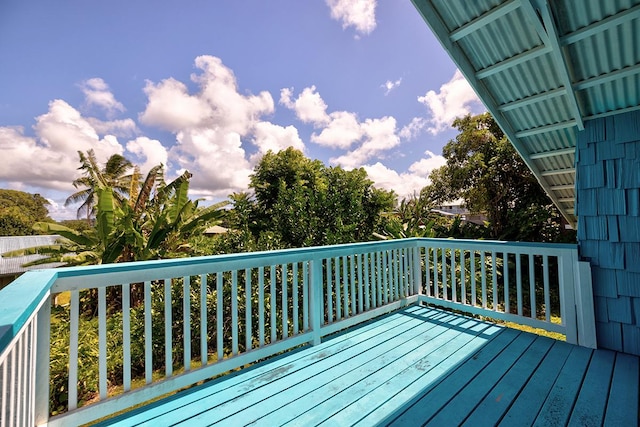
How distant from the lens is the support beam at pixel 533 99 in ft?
7.91

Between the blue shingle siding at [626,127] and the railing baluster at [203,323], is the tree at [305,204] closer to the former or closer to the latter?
the railing baluster at [203,323]

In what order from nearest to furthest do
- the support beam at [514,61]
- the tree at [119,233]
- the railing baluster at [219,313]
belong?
the railing baluster at [219,313] → the support beam at [514,61] → the tree at [119,233]

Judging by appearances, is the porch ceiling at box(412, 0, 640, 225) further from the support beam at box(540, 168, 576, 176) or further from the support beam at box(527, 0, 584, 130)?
the support beam at box(540, 168, 576, 176)

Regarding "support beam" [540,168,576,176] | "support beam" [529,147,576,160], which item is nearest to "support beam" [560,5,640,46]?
"support beam" [529,147,576,160]

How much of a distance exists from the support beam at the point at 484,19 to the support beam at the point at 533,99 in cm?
97

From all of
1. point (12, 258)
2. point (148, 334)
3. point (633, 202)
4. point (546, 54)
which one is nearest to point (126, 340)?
point (148, 334)

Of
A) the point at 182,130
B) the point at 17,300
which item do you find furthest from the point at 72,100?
the point at 17,300

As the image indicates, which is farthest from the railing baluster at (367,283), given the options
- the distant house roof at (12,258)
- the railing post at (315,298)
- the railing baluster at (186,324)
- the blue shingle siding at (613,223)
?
the distant house roof at (12,258)

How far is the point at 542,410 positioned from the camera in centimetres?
159

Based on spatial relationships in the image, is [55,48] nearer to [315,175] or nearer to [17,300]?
[315,175]

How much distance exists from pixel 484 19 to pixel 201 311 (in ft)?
10.2

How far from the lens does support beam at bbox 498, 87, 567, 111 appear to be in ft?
7.91

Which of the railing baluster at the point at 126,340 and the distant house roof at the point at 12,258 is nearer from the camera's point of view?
the railing baluster at the point at 126,340

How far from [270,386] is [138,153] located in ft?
55.8
